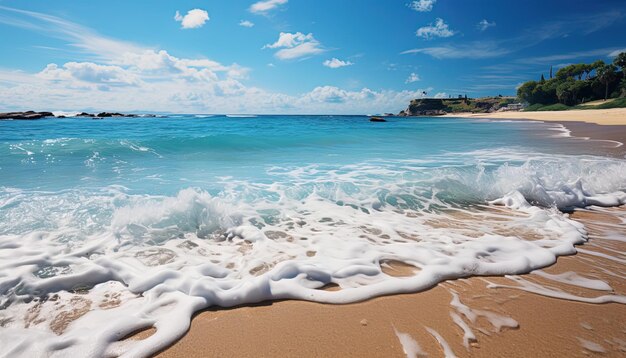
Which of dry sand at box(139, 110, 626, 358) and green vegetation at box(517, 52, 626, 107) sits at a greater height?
green vegetation at box(517, 52, 626, 107)

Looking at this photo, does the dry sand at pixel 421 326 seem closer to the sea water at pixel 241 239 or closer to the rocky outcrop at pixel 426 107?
the sea water at pixel 241 239

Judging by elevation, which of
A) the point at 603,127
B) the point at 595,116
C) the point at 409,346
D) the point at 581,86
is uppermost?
the point at 581,86

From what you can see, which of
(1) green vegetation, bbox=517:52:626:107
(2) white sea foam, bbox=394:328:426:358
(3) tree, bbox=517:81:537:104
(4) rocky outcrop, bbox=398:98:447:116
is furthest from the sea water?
(4) rocky outcrop, bbox=398:98:447:116

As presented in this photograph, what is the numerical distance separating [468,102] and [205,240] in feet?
479

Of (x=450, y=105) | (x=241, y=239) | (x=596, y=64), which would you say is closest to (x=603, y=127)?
(x=241, y=239)

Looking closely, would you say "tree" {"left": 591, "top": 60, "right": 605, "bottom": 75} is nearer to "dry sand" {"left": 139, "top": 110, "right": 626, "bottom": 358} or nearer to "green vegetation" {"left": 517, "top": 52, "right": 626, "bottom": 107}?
"green vegetation" {"left": 517, "top": 52, "right": 626, "bottom": 107}

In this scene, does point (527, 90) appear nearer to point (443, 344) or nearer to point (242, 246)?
point (242, 246)

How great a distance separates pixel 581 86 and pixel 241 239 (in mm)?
92832

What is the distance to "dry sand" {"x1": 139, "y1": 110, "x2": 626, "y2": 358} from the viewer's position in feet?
6.01

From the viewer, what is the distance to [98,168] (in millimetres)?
8586

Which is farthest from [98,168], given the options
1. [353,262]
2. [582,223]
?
[582,223]

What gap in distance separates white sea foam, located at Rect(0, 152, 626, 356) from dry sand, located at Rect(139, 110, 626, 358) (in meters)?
0.12

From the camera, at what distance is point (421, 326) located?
2.05 metres

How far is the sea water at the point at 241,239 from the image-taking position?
2.26m
